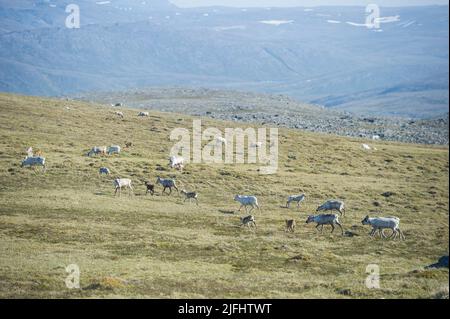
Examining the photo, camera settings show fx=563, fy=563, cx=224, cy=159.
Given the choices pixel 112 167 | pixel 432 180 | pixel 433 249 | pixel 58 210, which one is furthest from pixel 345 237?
pixel 432 180

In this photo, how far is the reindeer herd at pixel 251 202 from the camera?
35562 mm

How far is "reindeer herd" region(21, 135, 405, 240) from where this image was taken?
35.6 meters

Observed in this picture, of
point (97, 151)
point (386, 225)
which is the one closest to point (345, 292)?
point (386, 225)

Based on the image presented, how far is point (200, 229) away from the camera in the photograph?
115 feet

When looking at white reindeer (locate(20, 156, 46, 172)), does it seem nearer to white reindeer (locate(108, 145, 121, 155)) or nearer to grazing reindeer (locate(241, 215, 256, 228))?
white reindeer (locate(108, 145, 121, 155))

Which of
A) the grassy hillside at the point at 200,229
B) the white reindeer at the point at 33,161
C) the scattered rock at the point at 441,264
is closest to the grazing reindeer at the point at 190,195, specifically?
the grassy hillside at the point at 200,229

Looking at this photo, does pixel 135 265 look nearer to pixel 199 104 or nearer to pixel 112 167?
pixel 112 167

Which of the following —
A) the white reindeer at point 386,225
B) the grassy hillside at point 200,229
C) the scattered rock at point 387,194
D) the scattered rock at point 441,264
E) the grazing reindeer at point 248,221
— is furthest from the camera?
the scattered rock at point 387,194

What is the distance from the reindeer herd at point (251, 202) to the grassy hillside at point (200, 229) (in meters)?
0.75

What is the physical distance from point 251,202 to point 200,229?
24.0ft

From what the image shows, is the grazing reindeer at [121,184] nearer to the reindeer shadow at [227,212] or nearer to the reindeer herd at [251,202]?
the reindeer herd at [251,202]

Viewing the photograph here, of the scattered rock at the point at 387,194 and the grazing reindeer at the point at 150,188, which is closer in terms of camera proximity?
the grazing reindeer at the point at 150,188

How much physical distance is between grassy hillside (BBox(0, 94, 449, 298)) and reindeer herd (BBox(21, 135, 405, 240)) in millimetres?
753

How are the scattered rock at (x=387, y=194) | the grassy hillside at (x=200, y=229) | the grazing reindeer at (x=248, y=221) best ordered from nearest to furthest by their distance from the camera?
1. the grassy hillside at (x=200, y=229)
2. the grazing reindeer at (x=248, y=221)
3. the scattered rock at (x=387, y=194)
